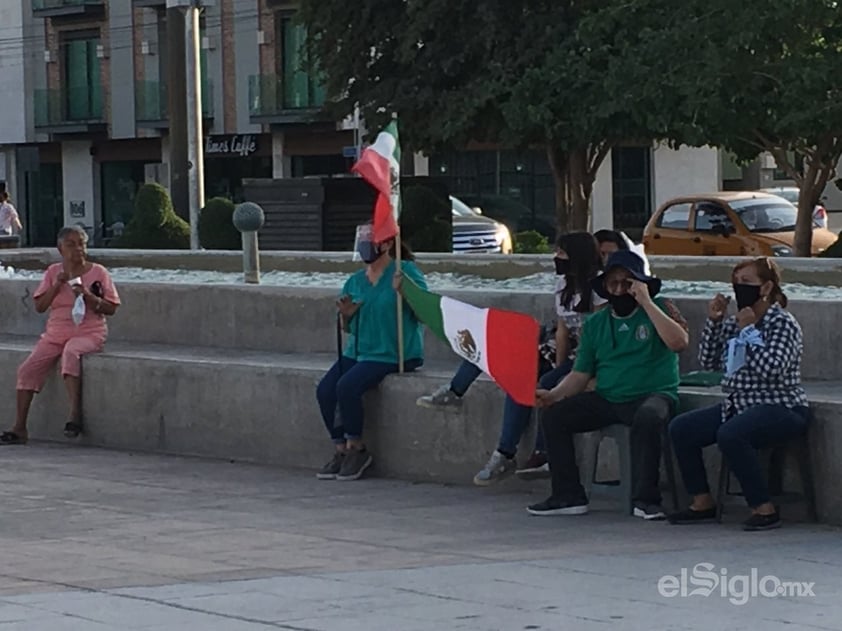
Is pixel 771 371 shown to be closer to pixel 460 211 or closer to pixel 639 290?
pixel 639 290

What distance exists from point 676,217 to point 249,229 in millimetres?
13999

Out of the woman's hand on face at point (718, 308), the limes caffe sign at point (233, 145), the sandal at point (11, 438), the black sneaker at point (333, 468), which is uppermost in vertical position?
the limes caffe sign at point (233, 145)

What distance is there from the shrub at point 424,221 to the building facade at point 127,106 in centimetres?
2550

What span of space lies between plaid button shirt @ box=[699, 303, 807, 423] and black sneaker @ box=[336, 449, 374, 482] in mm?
3078

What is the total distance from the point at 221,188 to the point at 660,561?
44.8 metres

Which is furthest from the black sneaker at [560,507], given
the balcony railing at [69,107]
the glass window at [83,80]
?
the glass window at [83,80]

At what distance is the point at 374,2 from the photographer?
30047mm

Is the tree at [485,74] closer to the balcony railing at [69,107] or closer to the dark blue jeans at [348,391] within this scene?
the dark blue jeans at [348,391]

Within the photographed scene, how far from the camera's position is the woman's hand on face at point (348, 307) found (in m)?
11.9

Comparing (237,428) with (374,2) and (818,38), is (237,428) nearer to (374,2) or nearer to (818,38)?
(818,38)

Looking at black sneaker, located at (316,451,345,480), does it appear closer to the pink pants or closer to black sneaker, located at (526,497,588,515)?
black sneaker, located at (526,497,588,515)


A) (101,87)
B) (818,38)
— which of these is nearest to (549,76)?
(818,38)

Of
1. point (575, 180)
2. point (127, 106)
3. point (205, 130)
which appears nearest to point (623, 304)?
point (575, 180)

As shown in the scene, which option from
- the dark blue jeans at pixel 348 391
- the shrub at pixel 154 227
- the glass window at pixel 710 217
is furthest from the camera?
the glass window at pixel 710 217
